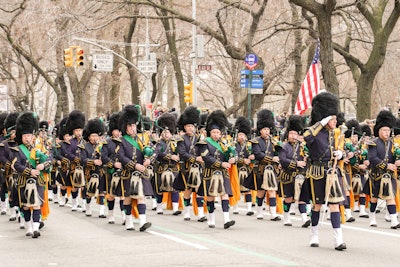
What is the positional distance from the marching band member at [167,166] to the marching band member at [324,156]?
612 centimetres

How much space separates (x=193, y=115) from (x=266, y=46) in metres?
24.7

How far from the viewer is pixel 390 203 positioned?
1572 centimetres

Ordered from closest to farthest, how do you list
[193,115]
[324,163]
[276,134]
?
[324,163] → [193,115] → [276,134]

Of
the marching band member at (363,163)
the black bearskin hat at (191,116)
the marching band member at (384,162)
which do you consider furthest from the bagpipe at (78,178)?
the marching band member at (384,162)

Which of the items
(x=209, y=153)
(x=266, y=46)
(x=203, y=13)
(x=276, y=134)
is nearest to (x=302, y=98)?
(x=276, y=134)

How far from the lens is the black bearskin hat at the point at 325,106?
42.1ft

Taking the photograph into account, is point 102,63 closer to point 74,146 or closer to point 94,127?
point 74,146

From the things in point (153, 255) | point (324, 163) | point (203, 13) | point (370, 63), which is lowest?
point (153, 255)

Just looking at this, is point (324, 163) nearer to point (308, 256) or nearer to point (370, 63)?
point (308, 256)

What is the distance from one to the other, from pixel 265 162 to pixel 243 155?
1512 mm

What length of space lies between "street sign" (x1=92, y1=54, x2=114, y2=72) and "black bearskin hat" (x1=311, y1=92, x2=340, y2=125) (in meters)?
27.0

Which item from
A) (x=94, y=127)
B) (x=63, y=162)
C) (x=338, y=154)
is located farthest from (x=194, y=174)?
(x=338, y=154)

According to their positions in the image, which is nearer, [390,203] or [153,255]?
[153,255]

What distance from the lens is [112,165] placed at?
54.1ft
